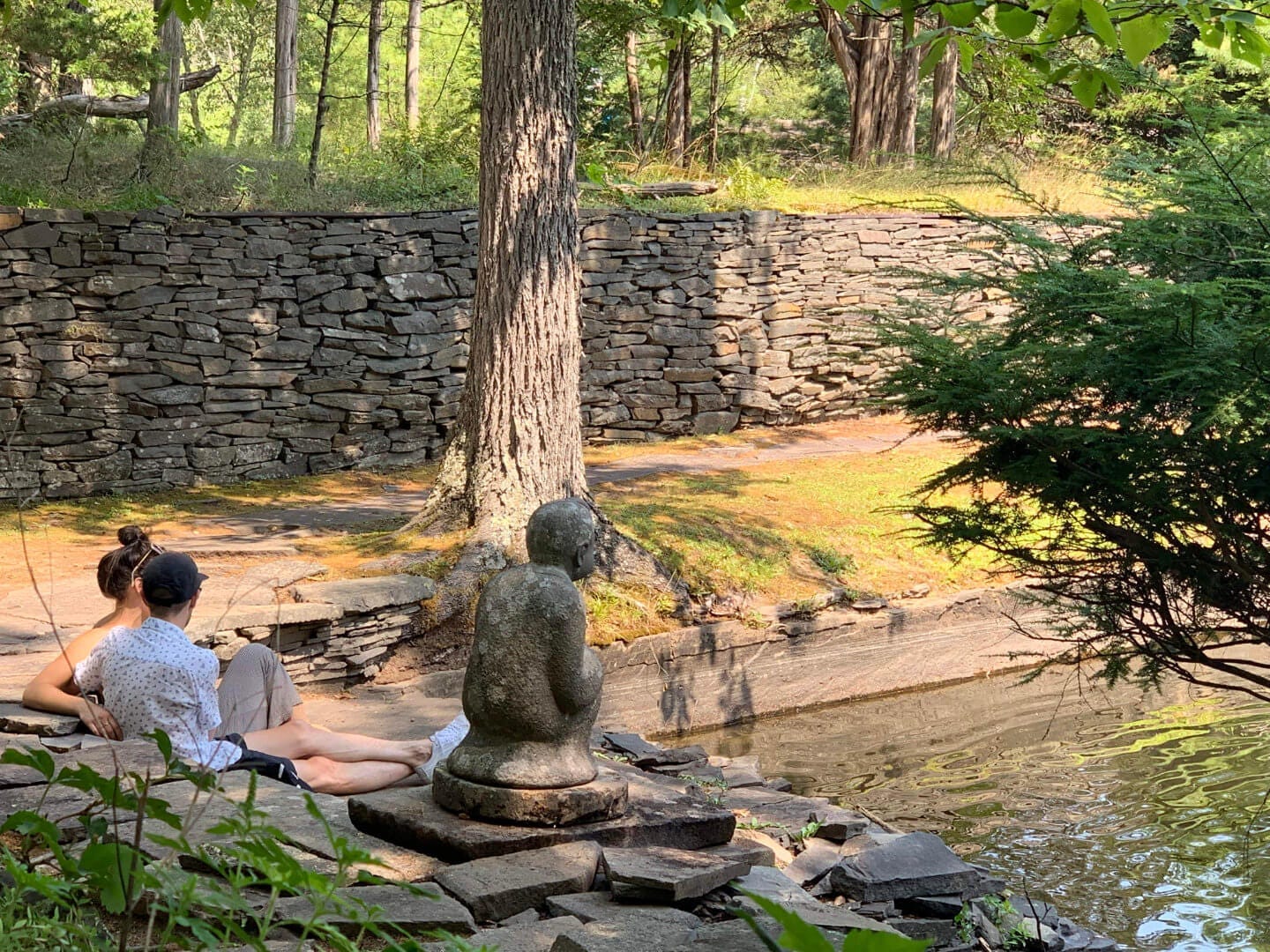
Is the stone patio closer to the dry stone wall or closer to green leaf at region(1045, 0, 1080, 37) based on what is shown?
green leaf at region(1045, 0, 1080, 37)

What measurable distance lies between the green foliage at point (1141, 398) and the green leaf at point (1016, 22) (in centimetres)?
99

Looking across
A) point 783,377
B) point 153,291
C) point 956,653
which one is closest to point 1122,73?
point 956,653

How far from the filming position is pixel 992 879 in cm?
574

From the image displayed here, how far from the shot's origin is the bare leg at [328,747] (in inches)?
219

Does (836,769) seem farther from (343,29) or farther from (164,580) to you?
(343,29)

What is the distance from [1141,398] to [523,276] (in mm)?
4714

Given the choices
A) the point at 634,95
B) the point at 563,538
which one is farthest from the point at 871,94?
the point at 563,538

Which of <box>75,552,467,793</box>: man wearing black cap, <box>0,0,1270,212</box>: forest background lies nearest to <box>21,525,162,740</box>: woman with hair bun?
<box>75,552,467,793</box>: man wearing black cap

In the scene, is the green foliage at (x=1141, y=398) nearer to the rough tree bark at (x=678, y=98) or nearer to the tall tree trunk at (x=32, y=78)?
the tall tree trunk at (x=32, y=78)

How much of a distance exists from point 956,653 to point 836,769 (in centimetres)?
256

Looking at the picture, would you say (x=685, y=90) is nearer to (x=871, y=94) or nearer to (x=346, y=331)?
(x=871, y=94)

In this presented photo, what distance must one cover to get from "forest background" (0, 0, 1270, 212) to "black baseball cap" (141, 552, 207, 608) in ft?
7.94

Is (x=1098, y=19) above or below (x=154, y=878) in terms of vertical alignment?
above

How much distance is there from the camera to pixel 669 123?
18484 mm
